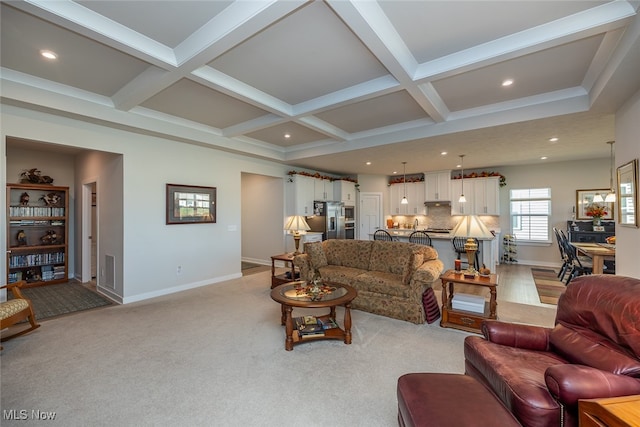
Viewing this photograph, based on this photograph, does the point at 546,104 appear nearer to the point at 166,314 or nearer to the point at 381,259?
the point at 381,259

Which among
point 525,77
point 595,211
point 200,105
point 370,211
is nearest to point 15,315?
point 200,105

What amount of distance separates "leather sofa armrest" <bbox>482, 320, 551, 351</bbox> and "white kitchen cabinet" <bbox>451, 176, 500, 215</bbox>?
619 cm

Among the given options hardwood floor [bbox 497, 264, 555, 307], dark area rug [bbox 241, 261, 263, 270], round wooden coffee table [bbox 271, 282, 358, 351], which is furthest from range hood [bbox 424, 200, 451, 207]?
round wooden coffee table [bbox 271, 282, 358, 351]

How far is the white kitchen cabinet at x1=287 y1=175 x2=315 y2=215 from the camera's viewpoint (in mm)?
Result: 6867

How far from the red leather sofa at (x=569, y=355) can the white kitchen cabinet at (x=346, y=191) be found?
638 cm

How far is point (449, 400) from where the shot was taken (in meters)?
1.38

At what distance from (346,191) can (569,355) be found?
6.88 metres

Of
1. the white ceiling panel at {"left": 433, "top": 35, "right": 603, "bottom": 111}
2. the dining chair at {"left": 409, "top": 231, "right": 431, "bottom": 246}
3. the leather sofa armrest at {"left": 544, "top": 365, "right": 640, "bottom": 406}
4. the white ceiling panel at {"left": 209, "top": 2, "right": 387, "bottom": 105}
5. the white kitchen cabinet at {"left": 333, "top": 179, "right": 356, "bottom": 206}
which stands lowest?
the leather sofa armrest at {"left": 544, "top": 365, "right": 640, "bottom": 406}

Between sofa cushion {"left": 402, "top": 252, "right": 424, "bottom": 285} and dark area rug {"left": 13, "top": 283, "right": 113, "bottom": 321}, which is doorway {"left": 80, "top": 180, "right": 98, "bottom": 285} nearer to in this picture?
dark area rug {"left": 13, "top": 283, "right": 113, "bottom": 321}

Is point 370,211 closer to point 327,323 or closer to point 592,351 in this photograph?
point 327,323

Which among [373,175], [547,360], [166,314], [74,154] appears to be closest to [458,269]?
[547,360]

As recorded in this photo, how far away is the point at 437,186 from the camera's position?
8.02 m

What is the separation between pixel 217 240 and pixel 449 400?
193 inches

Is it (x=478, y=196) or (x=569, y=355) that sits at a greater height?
(x=478, y=196)
